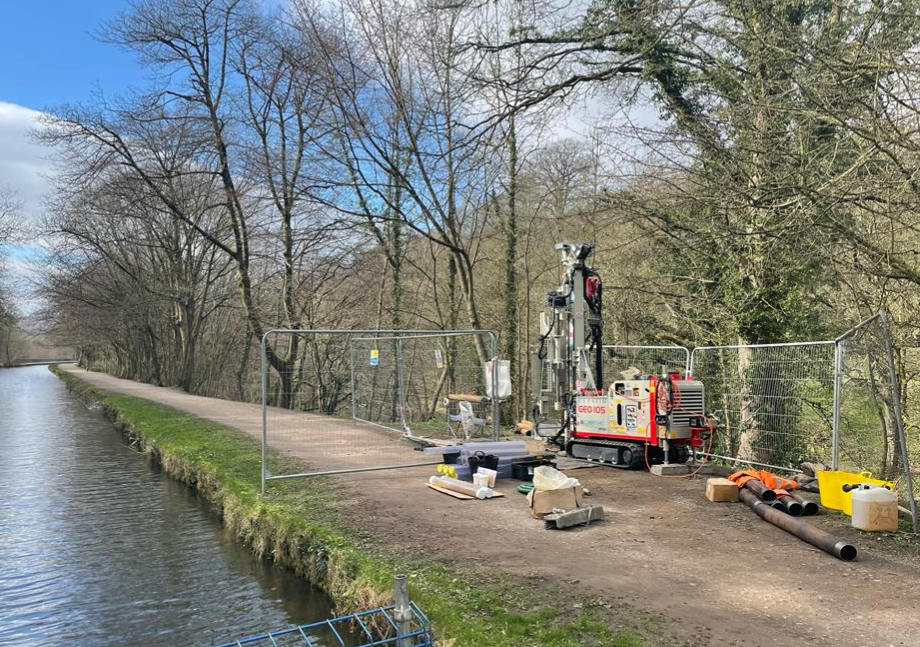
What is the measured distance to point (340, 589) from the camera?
617 cm

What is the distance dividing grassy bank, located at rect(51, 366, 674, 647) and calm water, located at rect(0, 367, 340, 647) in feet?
1.12

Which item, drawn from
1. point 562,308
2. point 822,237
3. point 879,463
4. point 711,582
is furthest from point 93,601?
point 879,463

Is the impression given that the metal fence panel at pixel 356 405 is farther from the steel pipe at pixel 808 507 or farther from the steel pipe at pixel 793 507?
the steel pipe at pixel 808 507

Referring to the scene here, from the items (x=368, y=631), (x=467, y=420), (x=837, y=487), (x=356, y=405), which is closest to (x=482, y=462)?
(x=467, y=420)

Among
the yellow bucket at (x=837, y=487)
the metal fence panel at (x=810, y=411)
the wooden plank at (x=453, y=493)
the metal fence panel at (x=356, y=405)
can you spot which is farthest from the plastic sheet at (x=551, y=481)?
the metal fence panel at (x=810, y=411)

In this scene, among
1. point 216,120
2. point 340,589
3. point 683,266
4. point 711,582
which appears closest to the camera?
point 711,582

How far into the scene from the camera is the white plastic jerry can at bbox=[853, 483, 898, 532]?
6742 mm

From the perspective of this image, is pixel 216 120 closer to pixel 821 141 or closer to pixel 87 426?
pixel 87 426

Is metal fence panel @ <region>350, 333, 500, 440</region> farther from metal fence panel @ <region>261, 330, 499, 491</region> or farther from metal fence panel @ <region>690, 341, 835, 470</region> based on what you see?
metal fence panel @ <region>690, 341, 835, 470</region>

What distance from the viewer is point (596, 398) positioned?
35.2 feet

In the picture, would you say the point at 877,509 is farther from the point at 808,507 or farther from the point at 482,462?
the point at 482,462

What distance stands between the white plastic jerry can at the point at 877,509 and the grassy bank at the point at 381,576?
3533 millimetres

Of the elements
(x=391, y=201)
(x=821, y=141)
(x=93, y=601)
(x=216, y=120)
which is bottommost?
(x=93, y=601)

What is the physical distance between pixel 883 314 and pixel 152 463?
14.5 metres
